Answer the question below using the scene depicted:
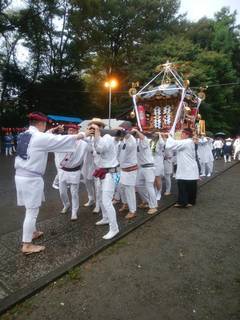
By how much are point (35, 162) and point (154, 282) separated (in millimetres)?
2293

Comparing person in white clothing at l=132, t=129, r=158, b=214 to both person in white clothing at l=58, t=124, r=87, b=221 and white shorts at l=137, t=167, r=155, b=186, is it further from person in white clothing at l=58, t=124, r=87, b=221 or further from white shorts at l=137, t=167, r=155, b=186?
person in white clothing at l=58, t=124, r=87, b=221

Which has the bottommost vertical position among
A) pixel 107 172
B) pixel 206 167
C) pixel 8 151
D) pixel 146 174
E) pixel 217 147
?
pixel 8 151

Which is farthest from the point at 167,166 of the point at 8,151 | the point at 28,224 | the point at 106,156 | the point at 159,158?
the point at 8,151

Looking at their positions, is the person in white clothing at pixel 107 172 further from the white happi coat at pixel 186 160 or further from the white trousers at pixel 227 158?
the white trousers at pixel 227 158

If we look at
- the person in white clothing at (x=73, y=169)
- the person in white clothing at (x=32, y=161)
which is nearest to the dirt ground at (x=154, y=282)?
the person in white clothing at (x=32, y=161)

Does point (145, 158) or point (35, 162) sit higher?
point (35, 162)

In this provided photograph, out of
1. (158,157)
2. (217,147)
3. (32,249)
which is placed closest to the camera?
(32,249)

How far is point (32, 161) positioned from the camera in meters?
3.85

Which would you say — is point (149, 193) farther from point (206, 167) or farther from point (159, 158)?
point (206, 167)

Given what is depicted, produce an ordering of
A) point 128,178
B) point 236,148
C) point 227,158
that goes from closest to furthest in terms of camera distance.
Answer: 1. point 128,178
2. point 227,158
3. point 236,148

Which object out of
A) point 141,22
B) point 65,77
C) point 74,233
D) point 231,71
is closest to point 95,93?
point 65,77

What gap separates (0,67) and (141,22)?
559 inches

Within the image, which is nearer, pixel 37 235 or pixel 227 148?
pixel 37 235

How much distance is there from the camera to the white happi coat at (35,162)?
3.82 m
